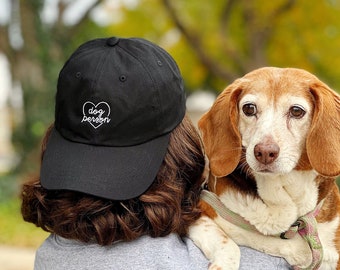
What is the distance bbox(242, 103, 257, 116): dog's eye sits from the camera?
7.67ft

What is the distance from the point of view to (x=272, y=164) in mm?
2211

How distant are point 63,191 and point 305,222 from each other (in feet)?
2.92

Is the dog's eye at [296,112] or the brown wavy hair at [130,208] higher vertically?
the dog's eye at [296,112]

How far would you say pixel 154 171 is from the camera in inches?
85.7

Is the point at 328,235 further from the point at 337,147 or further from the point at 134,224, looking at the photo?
the point at 134,224

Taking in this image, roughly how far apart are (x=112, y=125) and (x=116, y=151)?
0.09m

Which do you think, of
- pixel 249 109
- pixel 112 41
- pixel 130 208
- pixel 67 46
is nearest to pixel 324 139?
pixel 249 109

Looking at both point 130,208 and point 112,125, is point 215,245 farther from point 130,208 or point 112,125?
point 112,125

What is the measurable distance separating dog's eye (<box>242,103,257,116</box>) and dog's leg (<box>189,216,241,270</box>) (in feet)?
1.49

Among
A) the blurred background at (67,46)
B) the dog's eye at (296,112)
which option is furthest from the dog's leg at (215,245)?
the blurred background at (67,46)

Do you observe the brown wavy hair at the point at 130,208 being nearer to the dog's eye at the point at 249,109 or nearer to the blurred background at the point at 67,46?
the dog's eye at the point at 249,109

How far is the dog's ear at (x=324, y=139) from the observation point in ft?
7.34

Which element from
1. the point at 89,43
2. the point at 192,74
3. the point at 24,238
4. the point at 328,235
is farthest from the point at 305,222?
the point at 192,74

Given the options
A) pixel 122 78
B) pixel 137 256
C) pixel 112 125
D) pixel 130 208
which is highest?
pixel 122 78
